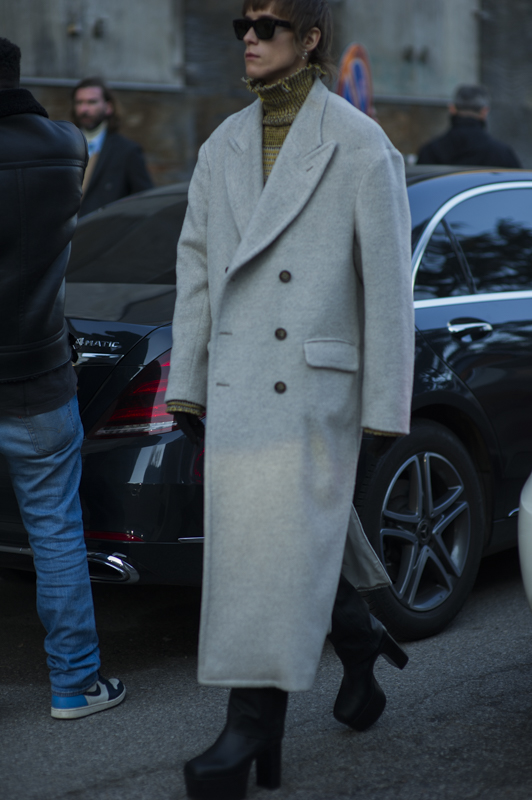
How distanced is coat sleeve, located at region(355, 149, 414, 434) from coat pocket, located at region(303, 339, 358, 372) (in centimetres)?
4

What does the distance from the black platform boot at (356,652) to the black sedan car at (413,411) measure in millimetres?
509

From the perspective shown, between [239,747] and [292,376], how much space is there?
906 millimetres

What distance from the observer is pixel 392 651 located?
3.17 metres

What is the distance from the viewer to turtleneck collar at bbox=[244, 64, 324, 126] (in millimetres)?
2729

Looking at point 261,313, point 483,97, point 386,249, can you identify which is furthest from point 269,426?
point 483,97

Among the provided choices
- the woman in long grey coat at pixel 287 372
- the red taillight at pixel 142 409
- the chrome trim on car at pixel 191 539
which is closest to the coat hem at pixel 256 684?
the woman in long grey coat at pixel 287 372

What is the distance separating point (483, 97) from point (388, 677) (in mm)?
5022

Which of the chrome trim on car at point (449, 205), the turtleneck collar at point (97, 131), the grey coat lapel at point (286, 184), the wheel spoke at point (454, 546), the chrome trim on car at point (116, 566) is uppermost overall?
the grey coat lapel at point (286, 184)

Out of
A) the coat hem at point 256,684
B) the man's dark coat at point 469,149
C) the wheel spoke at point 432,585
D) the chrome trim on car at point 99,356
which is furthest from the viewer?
the man's dark coat at point 469,149

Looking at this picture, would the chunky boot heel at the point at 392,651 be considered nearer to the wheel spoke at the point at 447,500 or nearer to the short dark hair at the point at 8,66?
the wheel spoke at the point at 447,500

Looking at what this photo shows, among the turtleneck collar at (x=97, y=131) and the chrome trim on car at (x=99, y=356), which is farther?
the turtleneck collar at (x=97, y=131)

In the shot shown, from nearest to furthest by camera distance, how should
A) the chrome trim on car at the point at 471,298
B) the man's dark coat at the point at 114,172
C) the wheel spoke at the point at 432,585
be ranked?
the wheel spoke at the point at 432,585
the chrome trim on car at the point at 471,298
the man's dark coat at the point at 114,172

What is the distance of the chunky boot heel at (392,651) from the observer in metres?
3.13

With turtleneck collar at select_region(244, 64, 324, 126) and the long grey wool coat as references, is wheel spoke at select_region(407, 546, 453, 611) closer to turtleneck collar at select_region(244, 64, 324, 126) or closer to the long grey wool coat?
the long grey wool coat
